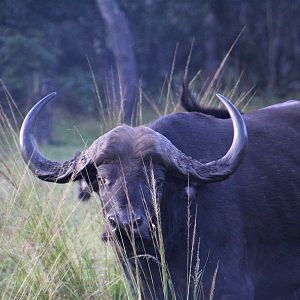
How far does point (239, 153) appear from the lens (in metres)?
5.18

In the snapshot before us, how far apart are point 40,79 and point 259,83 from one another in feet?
25.5

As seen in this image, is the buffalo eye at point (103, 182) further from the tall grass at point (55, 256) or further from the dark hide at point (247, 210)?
the dark hide at point (247, 210)

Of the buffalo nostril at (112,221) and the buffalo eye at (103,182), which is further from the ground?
the buffalo eye at (103,182)

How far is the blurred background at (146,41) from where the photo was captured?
23.1 m

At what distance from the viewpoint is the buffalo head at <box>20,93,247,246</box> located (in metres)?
4.89

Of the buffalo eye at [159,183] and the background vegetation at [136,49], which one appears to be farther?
the background vegetation at [136,49]

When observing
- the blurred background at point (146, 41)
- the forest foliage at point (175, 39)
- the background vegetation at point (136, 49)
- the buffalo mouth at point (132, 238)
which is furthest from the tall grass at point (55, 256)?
the forest foliage at point (175, 39)

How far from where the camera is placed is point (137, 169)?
16.6ft

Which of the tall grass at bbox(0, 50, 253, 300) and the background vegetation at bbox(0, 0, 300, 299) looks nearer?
the tall grass at bbox(0, 50, 253, 300)

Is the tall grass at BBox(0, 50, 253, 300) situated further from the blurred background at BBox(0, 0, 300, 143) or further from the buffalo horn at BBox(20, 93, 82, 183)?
the blurred background at BBox(0, 0, 300, 143)

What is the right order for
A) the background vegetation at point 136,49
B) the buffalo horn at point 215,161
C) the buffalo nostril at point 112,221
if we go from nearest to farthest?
the buffalo nostril at point 112,221
the buffalo horn at point 215,161
the background vegetation at point 136,49

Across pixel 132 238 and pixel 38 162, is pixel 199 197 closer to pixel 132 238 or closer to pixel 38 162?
pixel 132 238

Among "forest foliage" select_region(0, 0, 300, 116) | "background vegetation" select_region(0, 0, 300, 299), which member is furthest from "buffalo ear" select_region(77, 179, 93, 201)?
"forest foliage" select_region(0, 0, 300, 116)

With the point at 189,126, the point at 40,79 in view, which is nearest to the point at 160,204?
the point at 189,126
